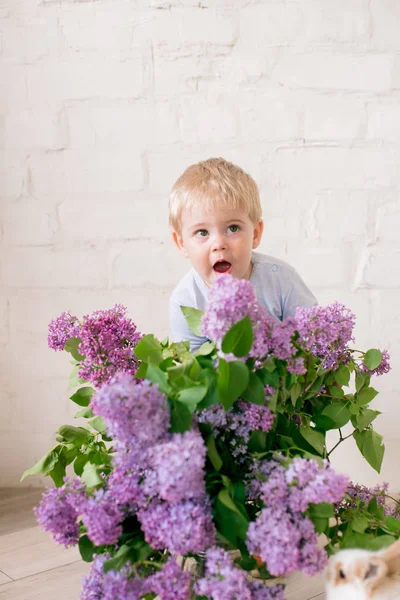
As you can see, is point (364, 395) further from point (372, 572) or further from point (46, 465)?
point (46, 465)

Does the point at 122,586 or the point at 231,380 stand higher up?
the point at 231,380

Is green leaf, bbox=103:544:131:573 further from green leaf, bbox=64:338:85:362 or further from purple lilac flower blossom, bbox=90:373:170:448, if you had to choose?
green leaf, bbox=64:338:85:362

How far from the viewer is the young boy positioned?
110cm

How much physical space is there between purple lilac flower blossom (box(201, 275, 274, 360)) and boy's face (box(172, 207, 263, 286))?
19.0 inches

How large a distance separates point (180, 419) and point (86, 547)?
6.4 inches

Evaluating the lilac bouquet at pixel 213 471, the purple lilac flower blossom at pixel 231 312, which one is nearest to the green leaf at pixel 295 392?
the lilac bouquet at pixel 213 471

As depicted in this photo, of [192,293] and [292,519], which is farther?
[192,293]

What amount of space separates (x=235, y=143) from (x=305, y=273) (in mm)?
314

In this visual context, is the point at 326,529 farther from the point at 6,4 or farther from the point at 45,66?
the point at 6,4

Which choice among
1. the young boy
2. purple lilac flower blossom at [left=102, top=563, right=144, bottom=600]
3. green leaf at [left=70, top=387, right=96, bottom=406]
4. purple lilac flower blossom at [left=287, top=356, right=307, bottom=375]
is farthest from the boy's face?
purple lilac flower blossom at [left=102, top=563, right=144, bottom=600]

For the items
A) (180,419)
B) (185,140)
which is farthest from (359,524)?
(185,140)

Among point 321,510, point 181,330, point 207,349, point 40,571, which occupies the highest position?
point 207,349

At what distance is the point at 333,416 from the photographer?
74 cm

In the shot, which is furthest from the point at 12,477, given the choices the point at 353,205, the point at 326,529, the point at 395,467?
the point at 326,529
